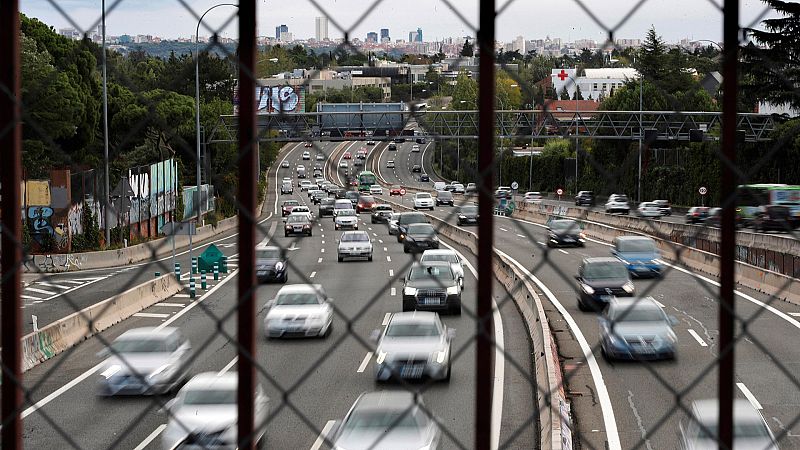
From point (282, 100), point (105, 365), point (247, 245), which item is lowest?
point (105, 365)

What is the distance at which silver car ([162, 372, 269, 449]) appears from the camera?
817cm

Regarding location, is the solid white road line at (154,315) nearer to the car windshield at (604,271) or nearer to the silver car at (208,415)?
the car windshield at (604,271)

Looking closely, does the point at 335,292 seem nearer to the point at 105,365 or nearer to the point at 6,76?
the point at 105,365

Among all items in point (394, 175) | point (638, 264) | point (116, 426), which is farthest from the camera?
point (394, 175)

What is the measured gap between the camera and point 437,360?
16.6m

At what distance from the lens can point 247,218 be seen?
2.47 meters

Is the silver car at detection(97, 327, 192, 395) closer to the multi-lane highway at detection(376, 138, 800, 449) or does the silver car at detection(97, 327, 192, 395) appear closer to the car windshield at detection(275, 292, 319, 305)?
the car windshield at detection(275, 292, 319, 305)

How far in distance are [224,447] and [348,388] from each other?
733cm

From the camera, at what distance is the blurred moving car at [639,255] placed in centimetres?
2805

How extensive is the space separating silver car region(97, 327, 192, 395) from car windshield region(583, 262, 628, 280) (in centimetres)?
1150

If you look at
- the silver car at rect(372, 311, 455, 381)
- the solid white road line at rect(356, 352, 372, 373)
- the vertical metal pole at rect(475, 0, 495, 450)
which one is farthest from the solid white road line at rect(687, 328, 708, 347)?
the vertical metal pole at rect(475, 0, 495, 450)

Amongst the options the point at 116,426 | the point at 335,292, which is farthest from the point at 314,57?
the point at 335,292

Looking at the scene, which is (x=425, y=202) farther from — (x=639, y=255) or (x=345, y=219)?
(x=639, y=255)

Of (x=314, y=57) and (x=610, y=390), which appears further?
(x=610, y=390)
